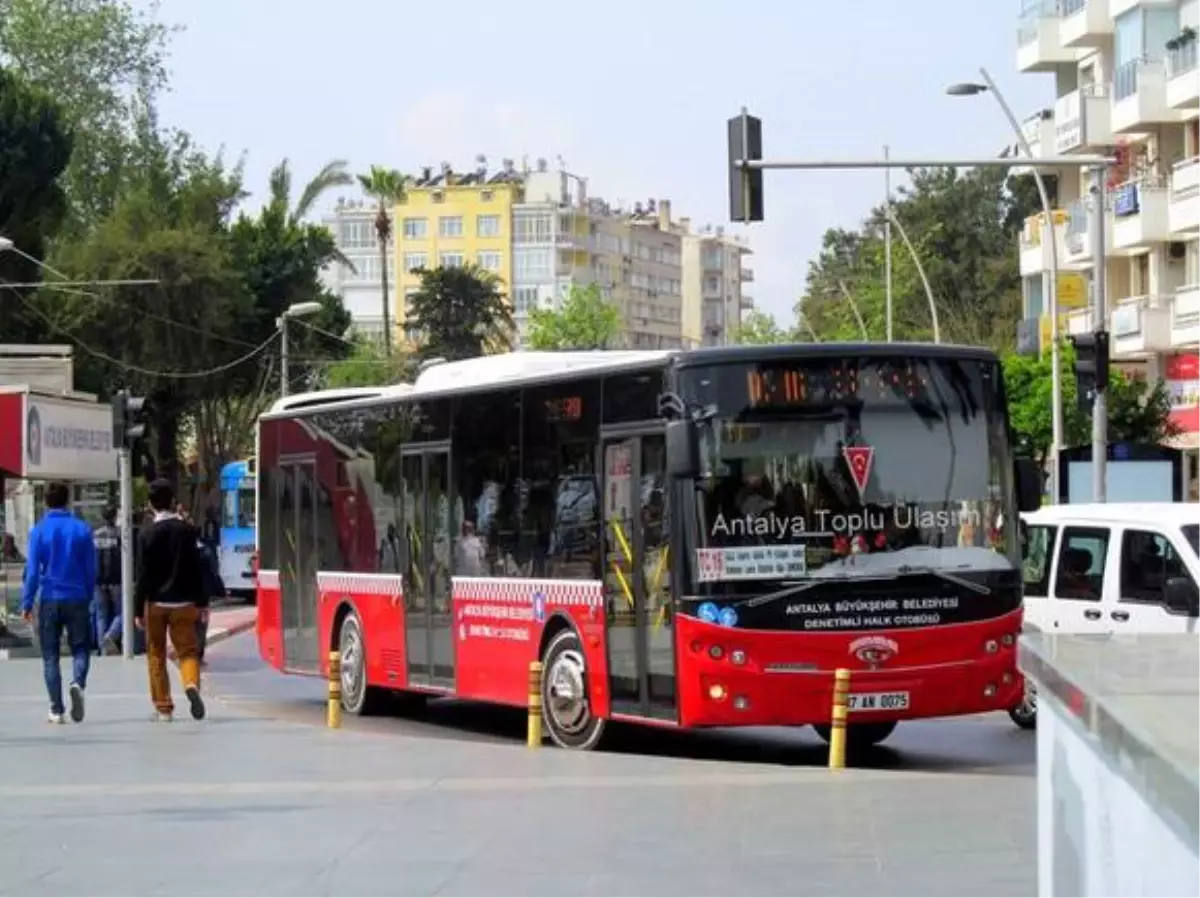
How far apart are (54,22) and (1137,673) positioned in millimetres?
74083

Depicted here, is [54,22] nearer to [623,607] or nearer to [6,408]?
[6,408]

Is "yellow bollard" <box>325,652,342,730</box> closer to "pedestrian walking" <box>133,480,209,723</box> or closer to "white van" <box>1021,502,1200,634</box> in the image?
"pedestrian walking" <box>133,480,209,723</box>

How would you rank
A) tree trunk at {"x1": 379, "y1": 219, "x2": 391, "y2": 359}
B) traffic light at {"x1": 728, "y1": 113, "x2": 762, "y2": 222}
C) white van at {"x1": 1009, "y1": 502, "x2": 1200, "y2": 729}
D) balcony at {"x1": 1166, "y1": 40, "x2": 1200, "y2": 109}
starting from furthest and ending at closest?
tree trunk at {"x1": 379, "y1": 219, "x2": 391, "y2": 359}, balcony at {"x1": 1166, "y1": 40, "x2": 1200, "y2": 109}, traffic light at {"x1": 728, "y1": 113, "x2": 762, "y2": 222}, white van at {"x1": 1009, "y1": 502, "x2": 1200, "y2": 729}

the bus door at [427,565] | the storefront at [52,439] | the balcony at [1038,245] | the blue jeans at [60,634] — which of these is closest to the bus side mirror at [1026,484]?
the bus door at [427,565]

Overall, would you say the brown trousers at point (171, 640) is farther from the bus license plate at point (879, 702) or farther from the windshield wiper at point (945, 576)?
the windshield wiper at point (945, 576)

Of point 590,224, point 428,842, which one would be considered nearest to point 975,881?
point 428,842

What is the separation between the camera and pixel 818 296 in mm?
119000

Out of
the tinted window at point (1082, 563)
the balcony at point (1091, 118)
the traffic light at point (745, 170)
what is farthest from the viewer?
the balcony at point (1091, 118)

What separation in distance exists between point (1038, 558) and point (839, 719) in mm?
3828

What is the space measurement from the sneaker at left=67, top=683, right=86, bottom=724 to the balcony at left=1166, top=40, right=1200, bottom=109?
Result: 3564 cm

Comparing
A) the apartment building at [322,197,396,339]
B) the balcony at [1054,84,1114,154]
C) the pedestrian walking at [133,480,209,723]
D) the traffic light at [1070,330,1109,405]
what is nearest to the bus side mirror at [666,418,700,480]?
the pedestrian walking at [133,480,209,723]

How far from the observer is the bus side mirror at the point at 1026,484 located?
54.8ft

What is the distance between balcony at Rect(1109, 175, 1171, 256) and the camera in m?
52.8

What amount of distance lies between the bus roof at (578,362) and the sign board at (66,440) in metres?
11.1
